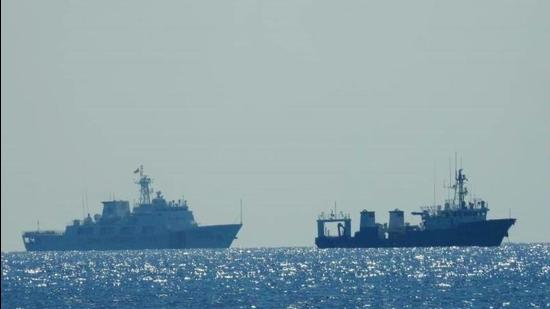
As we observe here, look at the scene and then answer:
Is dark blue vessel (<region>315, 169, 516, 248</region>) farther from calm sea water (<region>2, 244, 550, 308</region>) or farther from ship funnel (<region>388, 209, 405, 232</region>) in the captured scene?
calm sea water (<region>2, 244, 550, 308</region>)

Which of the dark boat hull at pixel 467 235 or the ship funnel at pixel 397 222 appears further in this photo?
the ship funnel at pixel 397 222

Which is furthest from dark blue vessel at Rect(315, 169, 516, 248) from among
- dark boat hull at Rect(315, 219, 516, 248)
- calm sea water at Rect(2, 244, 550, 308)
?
calm sea water at Rect(2, 244, 550, 308)

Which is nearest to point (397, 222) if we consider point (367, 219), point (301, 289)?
point (367, 219)

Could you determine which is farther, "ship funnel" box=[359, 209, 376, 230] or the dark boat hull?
"ship funnel" box=[359, 209, 376, 230]

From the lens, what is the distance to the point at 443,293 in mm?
79188

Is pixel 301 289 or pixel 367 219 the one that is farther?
pixel 367 219

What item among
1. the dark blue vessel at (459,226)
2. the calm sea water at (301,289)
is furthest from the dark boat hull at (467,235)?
the calm sea water at (301,289)

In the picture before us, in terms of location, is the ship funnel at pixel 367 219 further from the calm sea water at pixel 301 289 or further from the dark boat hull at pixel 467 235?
the calm sea water at pixel 301 289

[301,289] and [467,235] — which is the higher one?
[467,235]

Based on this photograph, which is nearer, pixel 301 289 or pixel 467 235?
pixel 301 289

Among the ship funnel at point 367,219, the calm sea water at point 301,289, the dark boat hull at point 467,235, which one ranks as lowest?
the calm sea water at point 301,289

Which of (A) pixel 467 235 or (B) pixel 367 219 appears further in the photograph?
(B) pixel 367 219

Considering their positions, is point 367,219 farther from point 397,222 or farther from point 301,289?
point 301,289

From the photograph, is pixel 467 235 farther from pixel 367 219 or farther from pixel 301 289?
pixel 301 289
